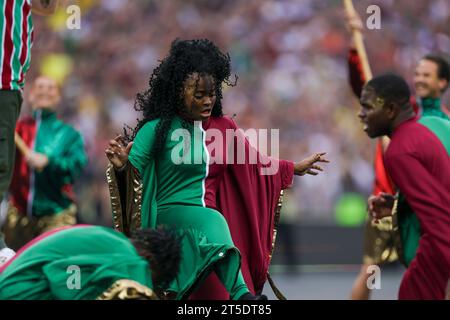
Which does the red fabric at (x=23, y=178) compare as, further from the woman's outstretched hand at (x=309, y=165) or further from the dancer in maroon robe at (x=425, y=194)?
the dancer in maroon robe at (x=425, y=194)

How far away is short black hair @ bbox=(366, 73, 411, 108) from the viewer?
872 centimetres

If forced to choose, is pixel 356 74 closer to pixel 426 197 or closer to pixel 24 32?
pixel 426 197

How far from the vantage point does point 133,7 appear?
69.9 ft

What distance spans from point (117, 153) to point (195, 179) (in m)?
0.48

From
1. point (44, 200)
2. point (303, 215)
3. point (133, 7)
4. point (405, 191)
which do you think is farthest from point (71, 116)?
point (405, 191)

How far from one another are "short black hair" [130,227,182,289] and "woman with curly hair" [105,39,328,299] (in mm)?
1006

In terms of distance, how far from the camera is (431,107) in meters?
10.5

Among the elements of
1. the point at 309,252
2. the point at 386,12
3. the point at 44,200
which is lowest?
the point at 309,252

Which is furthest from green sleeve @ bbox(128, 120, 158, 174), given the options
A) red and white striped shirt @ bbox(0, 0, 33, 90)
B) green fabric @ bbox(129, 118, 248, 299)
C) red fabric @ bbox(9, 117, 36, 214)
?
red fabric @ bbox(9, 117, 36, 214)

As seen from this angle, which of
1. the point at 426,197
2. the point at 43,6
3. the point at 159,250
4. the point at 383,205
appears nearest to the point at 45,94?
the point at 43,6

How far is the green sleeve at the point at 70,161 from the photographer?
1277cm

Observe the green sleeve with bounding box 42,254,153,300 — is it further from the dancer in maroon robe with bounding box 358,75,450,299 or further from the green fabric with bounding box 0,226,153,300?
the dancer in maroon robe with bounding box 358,75,450,299
